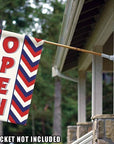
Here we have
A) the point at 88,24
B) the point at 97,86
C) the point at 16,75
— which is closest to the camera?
the point at 16,75

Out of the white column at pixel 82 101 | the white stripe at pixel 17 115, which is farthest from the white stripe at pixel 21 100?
the white column at pixel 82 101

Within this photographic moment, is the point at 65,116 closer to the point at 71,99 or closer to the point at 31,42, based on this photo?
the point at 71,99

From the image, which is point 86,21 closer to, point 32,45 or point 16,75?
point 32,45

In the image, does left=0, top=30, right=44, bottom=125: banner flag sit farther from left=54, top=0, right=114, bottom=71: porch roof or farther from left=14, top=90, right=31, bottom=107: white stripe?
left=54, top=0, right=114, bottom=71: porch roof

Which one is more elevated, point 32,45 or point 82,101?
point 32,45

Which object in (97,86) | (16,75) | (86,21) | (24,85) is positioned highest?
(86,21)

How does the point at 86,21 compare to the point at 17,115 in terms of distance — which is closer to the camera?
the point at 17,115

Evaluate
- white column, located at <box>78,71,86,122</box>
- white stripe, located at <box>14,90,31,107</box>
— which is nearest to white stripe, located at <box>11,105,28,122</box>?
white stripe, located at <box>14,90,31,107</box>

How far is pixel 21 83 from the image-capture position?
5152 mm

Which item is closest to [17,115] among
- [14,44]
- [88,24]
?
[14,44]

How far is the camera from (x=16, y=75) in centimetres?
510

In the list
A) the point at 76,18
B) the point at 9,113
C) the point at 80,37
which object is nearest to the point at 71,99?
the point at 80,37

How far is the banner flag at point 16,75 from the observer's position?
5.05 m

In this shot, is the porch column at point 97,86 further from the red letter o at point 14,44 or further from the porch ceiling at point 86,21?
the red letter o at point 14,44
